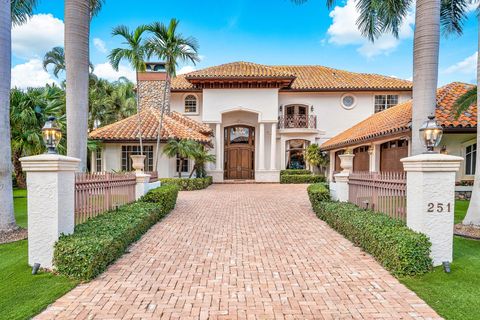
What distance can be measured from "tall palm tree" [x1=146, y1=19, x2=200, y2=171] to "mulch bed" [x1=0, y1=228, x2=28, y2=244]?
9.85 meters

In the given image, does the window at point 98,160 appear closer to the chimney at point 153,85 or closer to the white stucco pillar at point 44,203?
the chimney at point 153,85

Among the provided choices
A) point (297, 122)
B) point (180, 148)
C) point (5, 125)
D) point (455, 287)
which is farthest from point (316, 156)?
point (5, 125)

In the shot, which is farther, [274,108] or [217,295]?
[274,108]

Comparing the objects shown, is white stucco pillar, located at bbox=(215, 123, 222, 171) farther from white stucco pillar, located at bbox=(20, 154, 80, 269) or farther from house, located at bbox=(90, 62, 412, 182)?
white stucco pillar, located at bbox=(20, 154, 80, 269)

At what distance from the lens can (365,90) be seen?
76.4 ft

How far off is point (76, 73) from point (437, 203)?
8.17 meters

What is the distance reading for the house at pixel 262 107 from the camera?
22.0m

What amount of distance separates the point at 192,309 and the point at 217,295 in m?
0.48

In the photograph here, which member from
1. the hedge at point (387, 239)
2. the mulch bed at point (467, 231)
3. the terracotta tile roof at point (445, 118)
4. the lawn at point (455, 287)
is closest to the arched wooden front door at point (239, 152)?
the terracotta tile roof at point (445, 118)

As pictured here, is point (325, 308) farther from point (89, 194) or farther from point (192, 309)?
point (89, 194)

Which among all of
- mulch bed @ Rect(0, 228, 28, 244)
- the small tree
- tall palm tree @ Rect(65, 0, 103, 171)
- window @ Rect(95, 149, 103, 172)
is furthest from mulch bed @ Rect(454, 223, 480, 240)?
window @ Rect(95, 149, 103, 172)

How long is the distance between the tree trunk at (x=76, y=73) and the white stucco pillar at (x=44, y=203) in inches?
111

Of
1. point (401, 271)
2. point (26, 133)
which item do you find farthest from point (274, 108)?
point (401, 271)

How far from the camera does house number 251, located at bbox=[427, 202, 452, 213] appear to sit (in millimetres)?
4941
